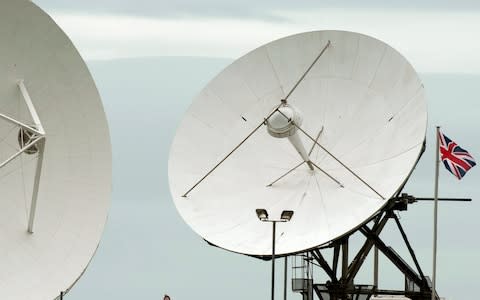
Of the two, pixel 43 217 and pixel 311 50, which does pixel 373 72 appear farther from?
pixel 43 217

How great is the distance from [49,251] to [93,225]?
8.24 feet

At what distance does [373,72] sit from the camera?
10019 centimetres

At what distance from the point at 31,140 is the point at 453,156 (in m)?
22.2

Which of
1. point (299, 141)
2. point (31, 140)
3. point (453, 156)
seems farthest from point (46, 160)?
point (453, 156)

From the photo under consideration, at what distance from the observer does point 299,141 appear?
97.4m

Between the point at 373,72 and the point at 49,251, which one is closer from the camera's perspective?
the point at 49,251

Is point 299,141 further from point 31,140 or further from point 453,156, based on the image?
point 31,140

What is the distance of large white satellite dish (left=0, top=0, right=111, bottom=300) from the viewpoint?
8738 cm

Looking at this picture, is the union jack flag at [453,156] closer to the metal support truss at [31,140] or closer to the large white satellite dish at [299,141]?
the large white satellite dish at [299,141]

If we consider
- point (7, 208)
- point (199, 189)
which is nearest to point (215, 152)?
point (199, 189)

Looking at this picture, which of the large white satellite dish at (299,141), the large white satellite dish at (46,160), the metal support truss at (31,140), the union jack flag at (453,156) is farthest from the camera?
the union jack flag at (453,156)

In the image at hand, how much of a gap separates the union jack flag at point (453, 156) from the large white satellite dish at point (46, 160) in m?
16.1

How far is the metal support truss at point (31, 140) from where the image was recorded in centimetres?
8444

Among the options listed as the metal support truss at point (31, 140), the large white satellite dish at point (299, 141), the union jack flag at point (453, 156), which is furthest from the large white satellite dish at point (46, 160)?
the union jack flag at point (453, 156)
